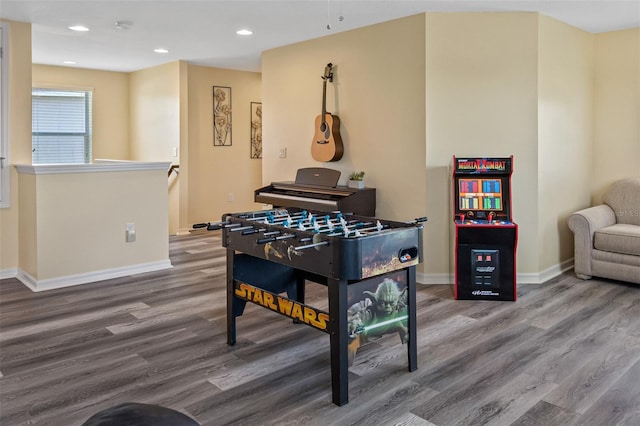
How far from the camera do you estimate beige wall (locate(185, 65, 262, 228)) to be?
7352 millimetres

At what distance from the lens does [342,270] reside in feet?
8.05

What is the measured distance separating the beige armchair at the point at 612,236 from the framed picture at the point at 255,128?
463 cm

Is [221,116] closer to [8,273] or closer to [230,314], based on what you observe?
[8,273]

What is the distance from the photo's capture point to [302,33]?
5.29 metres

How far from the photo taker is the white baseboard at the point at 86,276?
4504 mm

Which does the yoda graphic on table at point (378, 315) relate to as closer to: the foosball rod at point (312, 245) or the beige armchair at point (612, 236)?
the foosball rod at point (312, 245)

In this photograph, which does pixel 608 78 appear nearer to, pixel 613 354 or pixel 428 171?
pixel 428 171

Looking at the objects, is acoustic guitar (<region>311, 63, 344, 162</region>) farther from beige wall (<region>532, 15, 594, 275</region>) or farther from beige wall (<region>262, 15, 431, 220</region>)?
beige wall (<region>532, 15, 594, 275</region>)

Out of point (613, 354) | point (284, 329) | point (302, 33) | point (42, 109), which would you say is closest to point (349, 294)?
point (284, 329)

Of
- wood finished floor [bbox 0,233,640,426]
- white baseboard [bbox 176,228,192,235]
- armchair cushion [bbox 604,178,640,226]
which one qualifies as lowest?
wood finished floor [bbox 0,233,640,426]

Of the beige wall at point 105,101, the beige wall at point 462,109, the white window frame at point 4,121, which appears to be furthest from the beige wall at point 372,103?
the beige wall at point 105,101

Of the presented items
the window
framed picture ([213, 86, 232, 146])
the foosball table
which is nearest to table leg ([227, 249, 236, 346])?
the foosball table

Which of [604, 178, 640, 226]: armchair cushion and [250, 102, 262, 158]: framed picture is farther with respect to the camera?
[250, 102, 262, 158]: framed picture

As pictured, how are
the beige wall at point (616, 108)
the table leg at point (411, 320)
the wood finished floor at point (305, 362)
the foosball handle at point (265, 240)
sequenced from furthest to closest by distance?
the beige wall at point (616, 108)
the table leg at point (411, 320)
the foosball handle at point (265, 240)
the wood finished floor at point (305, 362)
